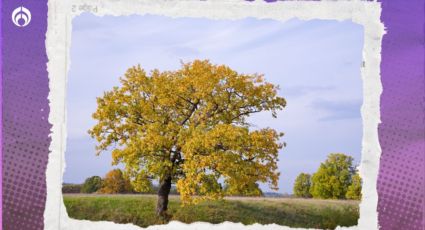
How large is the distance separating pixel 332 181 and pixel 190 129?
212 centimetres

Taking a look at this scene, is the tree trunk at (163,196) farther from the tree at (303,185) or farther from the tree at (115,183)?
the tree at (303,185)

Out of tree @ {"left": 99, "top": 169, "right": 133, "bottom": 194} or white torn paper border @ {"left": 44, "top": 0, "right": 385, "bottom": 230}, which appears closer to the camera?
white torn paper border @ {"left": 44, "top": 0, "right": 385, "bottom": 230}

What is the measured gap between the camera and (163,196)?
9.28 m

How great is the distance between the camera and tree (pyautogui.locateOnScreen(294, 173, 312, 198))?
30.0 feet

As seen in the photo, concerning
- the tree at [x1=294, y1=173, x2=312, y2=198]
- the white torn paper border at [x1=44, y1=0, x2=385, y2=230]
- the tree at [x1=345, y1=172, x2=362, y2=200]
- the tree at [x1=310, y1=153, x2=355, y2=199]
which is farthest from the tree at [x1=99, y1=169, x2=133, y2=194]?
the tree at [x1=345, y1=172, x2=362, y2=200]

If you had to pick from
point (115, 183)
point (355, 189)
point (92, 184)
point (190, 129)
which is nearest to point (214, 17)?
point (190, 129)

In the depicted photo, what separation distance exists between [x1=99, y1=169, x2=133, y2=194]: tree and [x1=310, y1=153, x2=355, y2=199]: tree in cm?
263

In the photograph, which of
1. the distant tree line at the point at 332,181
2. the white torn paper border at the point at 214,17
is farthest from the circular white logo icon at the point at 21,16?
the distant tree line at the point at 332,181

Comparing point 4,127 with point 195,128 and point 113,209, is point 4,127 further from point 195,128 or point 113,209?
point 195,128

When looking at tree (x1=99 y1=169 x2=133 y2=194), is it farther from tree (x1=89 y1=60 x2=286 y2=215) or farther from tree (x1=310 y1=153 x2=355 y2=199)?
tree (x1=310 y1=153 x2=355 y2=199)

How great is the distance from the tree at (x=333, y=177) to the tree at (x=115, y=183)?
263cm

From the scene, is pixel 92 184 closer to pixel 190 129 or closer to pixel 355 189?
pixel 190 129

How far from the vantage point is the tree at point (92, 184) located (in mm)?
9094

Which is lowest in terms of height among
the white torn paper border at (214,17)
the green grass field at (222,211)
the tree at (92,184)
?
the green grass field at (222,211)
